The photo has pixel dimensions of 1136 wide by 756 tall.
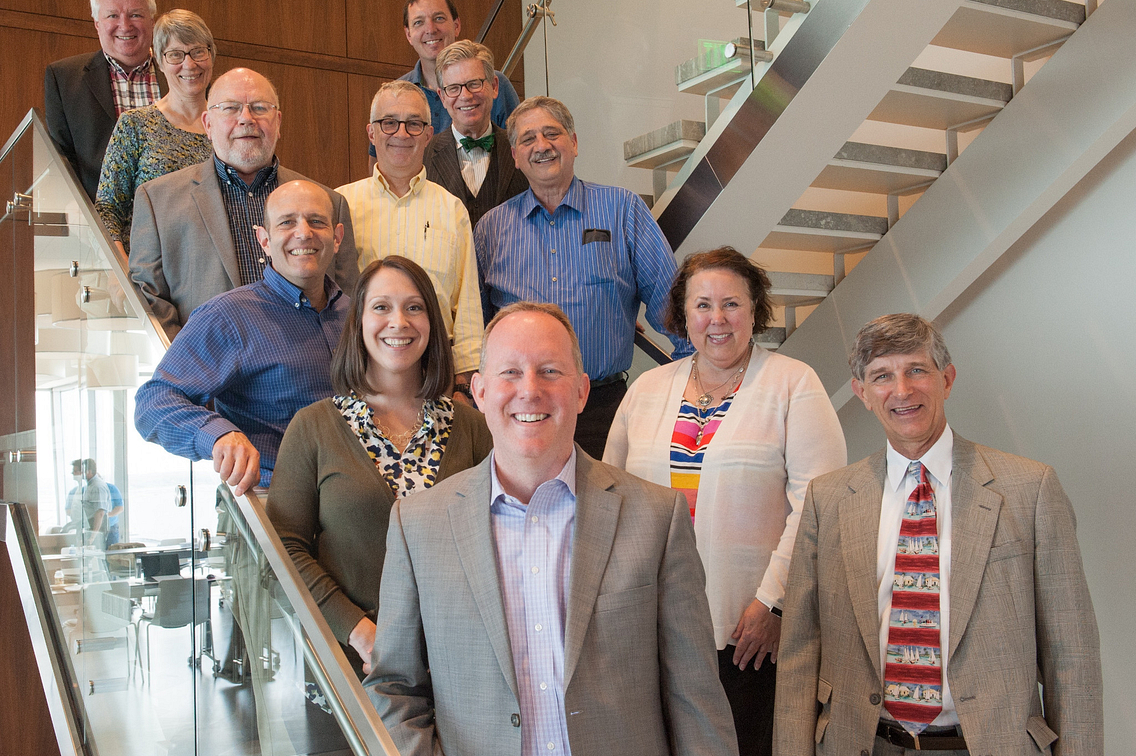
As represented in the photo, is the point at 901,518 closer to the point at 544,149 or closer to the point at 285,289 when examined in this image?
the point at 285,289

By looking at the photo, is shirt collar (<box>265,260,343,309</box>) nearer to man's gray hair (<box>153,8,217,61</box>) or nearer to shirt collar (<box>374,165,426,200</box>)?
shirt collar (<box>374,165,426,200</box>)

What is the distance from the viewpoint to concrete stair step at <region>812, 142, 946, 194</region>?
4.05 meters

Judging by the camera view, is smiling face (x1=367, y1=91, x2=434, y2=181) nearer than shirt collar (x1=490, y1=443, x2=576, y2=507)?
No

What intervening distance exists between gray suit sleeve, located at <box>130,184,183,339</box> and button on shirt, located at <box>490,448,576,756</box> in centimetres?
167

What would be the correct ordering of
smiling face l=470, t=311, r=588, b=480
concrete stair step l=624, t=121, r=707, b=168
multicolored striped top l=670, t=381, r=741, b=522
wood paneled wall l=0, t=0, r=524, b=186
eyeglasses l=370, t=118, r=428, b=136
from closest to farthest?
1. smiling face l=470, t=311, r=588, b=480
2. multicolored striped top l=670, t=381, r=741, b=522
3. eyeglasses l=370, t=118, r=428, b=136
4. concrete stair step l=624, t=121, r=707, b=168
5. wood paneled wall l=0, t=0, r=524, b=186

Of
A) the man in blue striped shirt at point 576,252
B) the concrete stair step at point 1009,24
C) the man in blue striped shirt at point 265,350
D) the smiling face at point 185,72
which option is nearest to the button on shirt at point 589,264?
the man in blue striped shirt at point 576,252

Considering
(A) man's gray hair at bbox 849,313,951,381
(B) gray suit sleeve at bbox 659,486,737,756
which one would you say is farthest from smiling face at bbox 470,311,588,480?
(A) man's gray hair at bbox 849,313,951,381

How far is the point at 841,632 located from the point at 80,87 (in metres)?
3.51

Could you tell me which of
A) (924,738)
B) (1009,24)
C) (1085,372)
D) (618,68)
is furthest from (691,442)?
(618,68)

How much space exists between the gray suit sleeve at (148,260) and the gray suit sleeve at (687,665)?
75.3 inches

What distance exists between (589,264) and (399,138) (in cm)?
79

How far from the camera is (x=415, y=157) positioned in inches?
135

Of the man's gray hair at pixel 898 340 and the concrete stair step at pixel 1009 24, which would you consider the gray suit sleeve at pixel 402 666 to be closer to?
the man's gray hair at pixel 898 340

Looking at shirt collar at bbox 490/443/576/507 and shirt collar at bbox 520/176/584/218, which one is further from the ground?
shirt collar at bbox 520/176/584/218
